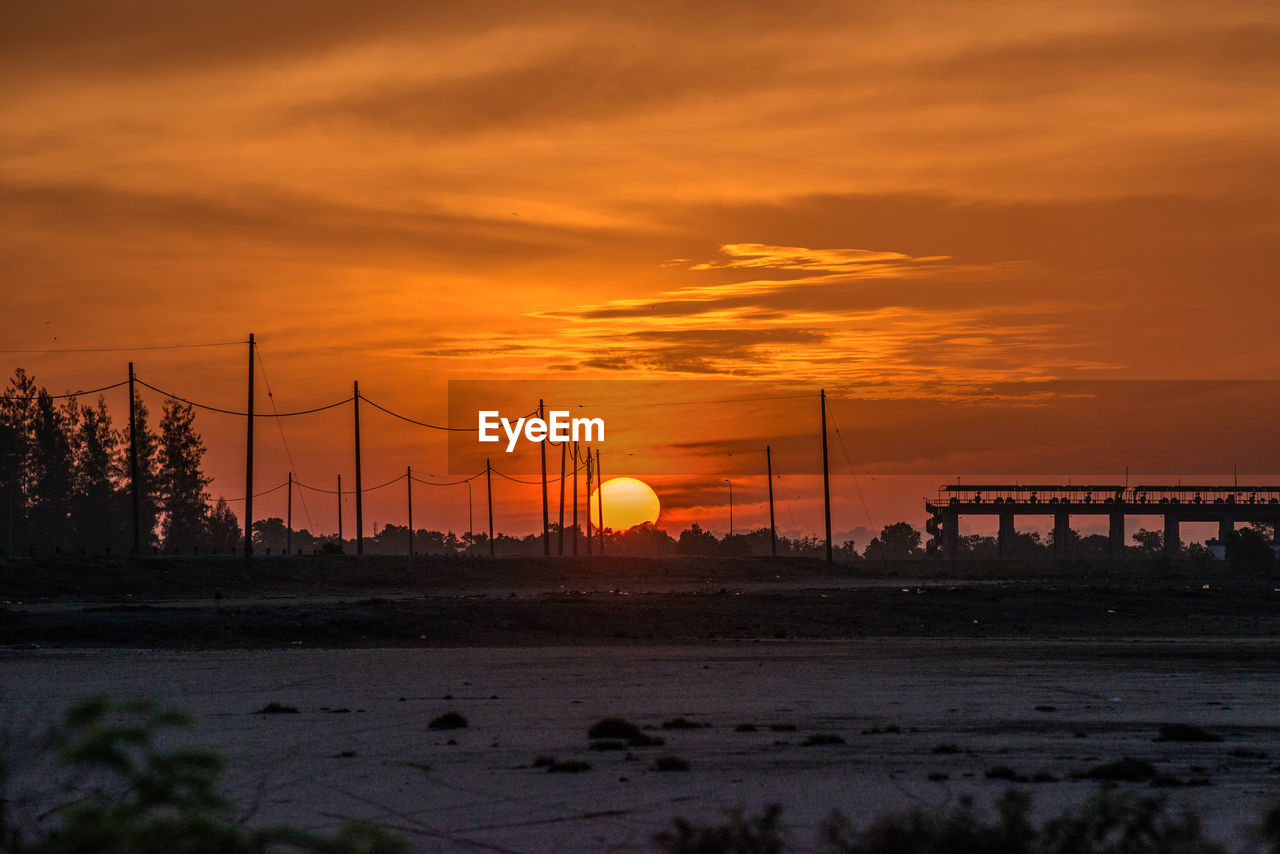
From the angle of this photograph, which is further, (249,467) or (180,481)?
(180,481)

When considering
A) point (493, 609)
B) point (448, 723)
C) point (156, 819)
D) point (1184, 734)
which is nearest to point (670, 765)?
point (448, 723)

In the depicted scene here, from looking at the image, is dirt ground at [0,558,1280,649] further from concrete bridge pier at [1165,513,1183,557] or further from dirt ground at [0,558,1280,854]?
concrete bridge pier at [1165,513,1183,557]

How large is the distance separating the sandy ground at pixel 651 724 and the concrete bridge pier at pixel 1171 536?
120364 millimetres

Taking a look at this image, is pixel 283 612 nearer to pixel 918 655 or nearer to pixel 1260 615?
pixel 918 655

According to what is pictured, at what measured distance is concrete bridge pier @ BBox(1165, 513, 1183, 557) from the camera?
155125 mm

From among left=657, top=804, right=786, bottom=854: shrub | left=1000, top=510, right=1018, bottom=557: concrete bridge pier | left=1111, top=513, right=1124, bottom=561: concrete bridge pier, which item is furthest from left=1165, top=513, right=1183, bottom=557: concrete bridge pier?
left=657, top=804, right=786, bottom=854: shrub

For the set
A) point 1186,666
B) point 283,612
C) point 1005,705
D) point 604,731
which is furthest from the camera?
point 283,612

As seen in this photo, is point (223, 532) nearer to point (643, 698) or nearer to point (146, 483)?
point (146, 483)

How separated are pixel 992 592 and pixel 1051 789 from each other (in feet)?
193

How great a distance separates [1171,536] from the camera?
156 m

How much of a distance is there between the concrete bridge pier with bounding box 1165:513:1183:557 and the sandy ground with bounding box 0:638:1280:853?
4739 inches

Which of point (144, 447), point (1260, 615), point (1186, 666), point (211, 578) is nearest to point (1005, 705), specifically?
point (1186, 666)

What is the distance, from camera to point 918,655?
40.6 metres

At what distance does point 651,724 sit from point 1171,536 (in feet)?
479
